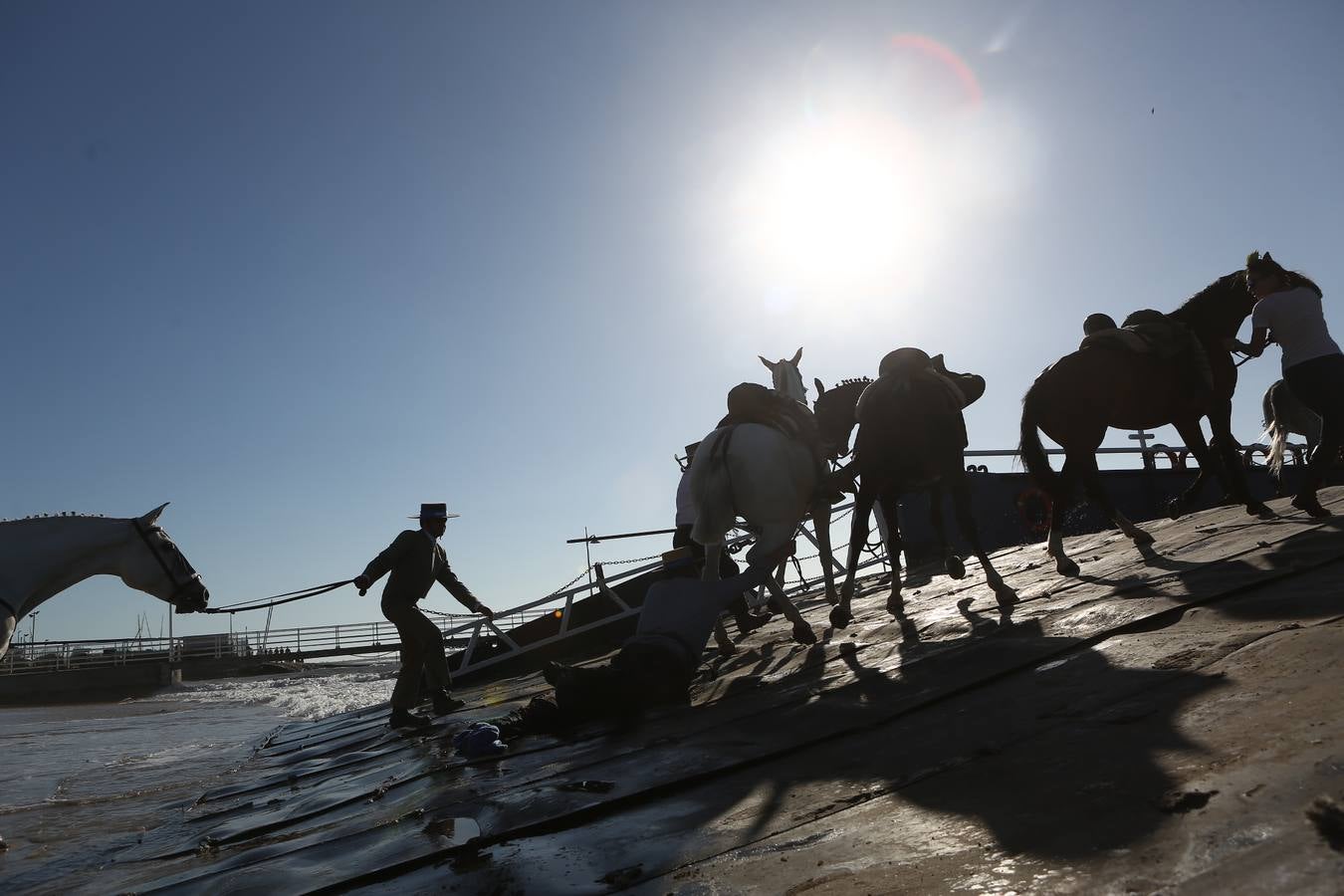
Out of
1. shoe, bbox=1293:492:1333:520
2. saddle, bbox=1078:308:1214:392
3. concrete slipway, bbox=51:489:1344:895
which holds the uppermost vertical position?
saddle, bbox=1078:308:1214:392

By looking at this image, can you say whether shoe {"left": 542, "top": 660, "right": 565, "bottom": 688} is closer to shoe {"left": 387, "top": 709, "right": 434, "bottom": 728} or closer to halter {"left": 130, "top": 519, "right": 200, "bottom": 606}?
shoe {"left": 387, "top": 709, "right": 434, "bottom": 728}

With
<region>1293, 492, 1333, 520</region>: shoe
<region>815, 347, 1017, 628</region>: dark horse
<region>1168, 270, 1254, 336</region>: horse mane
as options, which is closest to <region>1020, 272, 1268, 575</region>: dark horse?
<region>1168, 270, 1254, 336</region>: horse mane

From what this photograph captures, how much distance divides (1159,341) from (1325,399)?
1.33 m

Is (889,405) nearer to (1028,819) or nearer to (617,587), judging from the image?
(1028,819)

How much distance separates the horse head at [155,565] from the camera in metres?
6.38

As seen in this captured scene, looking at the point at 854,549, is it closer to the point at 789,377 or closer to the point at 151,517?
the point at 789,377

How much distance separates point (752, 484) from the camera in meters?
5.68

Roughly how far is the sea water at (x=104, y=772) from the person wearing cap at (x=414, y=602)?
6.00 ft

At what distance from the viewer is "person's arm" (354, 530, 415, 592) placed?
306 inches

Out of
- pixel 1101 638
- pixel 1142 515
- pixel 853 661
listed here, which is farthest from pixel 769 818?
pixel 1142 515

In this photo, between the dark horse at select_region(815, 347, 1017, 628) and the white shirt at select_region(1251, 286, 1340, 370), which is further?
the dark horse at select_region(815, 347, 1017, 628)

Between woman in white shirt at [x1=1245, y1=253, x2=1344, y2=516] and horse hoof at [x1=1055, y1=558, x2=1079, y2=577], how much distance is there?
1719 mm

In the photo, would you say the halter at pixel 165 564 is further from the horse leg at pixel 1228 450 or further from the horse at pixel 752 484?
the horse leg at pixel 1228 450

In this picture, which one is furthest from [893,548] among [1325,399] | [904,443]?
[1325,399]
